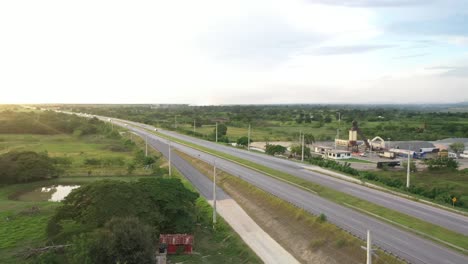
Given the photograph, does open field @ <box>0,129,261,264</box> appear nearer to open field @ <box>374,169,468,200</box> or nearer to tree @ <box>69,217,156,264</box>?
tree @ <box>69,217,156,264</box>

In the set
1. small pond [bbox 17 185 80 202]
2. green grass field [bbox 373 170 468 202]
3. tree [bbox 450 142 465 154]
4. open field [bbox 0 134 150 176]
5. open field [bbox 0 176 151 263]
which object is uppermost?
tree [bbox 450 142 465 154]

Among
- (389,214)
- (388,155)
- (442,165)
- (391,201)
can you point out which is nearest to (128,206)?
(389,214)

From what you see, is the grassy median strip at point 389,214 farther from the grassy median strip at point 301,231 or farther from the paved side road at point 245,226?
the paved side road at point 245,226

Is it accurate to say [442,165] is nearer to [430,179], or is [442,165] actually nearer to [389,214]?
[430,179]

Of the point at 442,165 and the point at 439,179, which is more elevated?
the point at 442,165

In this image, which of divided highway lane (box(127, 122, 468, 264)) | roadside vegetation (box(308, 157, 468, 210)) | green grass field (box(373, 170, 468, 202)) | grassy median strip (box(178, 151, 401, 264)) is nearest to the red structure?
grassy median strip (box(178, 151, 401, 264))
